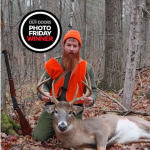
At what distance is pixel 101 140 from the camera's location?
3943 mm

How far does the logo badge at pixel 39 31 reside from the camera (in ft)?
20.3

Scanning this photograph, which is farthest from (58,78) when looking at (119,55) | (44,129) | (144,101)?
(119,55)

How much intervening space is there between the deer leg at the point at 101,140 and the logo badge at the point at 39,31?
9.92 feet

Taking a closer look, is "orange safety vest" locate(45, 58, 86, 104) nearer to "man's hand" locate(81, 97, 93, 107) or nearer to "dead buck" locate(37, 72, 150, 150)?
"man's hand" locate(81, 97, 93, 107)

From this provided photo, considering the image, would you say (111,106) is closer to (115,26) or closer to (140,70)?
(115,26)

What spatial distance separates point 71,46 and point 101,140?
1.85 metres

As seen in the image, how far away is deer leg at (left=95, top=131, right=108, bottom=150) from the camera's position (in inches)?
152

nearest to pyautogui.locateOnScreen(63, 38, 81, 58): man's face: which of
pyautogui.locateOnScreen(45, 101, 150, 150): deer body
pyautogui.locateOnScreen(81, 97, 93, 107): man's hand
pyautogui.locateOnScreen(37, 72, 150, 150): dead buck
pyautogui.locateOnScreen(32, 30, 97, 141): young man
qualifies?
pyautogui.locateOnScreen(32, 30, 97, 141): young man

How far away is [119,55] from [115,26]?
1141 mm

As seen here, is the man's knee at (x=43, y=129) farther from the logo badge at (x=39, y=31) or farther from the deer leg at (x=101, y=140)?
the logo badge at (x=39, y=31)

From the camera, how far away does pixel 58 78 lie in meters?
4.56

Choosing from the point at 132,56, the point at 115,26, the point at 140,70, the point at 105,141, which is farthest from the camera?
the point at 140,70

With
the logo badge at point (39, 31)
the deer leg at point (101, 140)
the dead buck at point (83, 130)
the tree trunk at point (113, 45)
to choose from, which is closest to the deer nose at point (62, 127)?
the dead buck at point (83, 130)

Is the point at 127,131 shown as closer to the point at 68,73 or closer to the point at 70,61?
the point at 68,73
